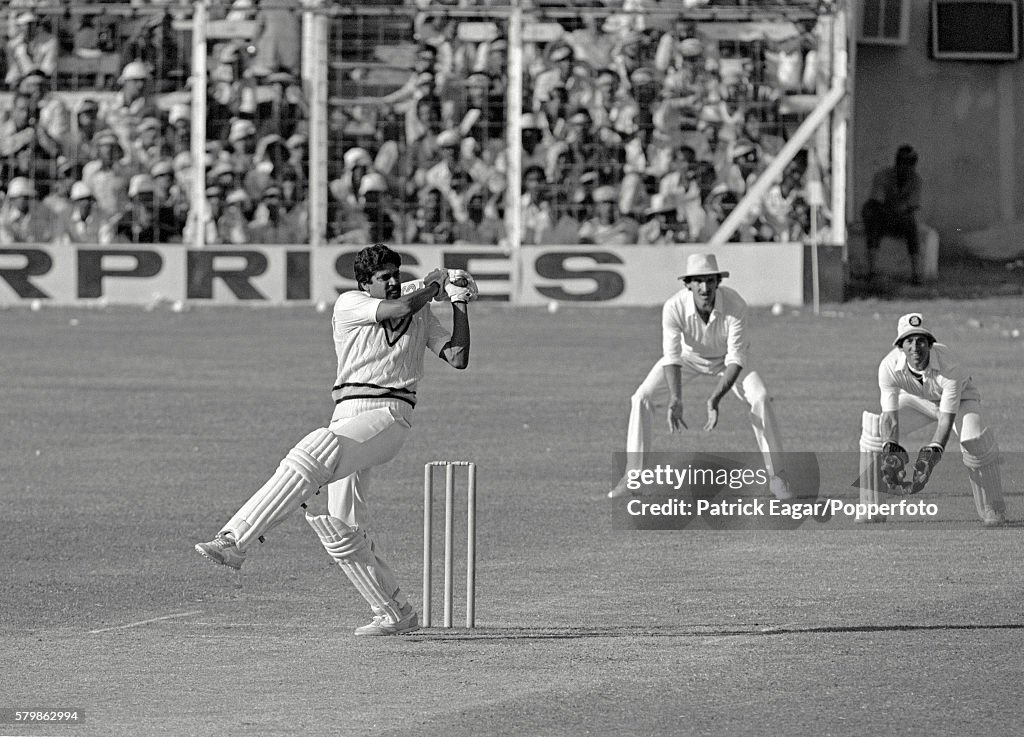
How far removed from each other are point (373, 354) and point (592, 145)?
69.2 ft

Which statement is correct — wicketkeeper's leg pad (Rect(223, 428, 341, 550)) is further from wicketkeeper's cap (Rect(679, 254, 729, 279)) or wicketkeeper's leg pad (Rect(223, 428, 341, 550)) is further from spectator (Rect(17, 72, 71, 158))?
spectator (Rect(17, 72, 71, 158))

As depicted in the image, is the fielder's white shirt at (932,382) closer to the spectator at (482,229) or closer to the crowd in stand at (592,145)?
the crowd in stand at (592,145)

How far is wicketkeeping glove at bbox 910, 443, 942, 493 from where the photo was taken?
12.4 meters

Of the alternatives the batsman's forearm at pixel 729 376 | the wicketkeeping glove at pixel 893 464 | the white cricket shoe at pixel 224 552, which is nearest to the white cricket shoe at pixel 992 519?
the wicketkeeping glove at pixel 893 464

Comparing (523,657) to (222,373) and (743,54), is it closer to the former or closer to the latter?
(222,373)

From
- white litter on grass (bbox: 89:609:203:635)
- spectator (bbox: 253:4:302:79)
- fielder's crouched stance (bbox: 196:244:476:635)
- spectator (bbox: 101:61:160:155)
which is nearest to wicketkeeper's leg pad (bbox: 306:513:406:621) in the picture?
fielder's crouched stance (bbox: 196:244:476:635)

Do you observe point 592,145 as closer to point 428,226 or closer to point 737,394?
point 428,226

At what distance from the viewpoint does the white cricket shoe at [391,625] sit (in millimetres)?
9234

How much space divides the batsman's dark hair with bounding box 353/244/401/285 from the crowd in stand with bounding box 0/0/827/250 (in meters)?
20.5

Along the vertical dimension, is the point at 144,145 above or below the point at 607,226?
above

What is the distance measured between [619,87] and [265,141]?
17.6 ft

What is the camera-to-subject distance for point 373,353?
907 cm

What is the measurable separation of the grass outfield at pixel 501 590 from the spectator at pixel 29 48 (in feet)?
33.8

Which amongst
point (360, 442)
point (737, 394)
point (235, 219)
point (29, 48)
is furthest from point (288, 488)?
point (29, 48)
